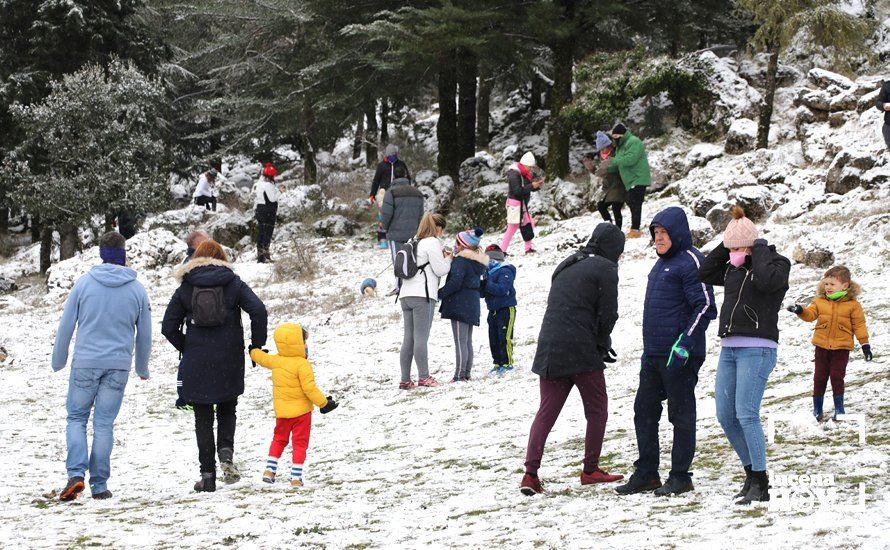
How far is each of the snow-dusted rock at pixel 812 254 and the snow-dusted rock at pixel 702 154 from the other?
21.7 feet

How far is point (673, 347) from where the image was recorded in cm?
576

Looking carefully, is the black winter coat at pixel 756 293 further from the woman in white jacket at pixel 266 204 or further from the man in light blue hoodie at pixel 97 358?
the woman in white jacket at pixel 266 204

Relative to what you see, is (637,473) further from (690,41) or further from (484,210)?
(690,41)

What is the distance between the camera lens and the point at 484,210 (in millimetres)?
22625

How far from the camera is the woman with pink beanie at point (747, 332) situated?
5.54m

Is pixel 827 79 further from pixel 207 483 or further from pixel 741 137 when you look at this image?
pixel 207 483

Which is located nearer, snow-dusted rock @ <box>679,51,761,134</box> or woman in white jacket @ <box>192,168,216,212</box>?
snow-dusted rock @ <box>679,51,761,134</box>

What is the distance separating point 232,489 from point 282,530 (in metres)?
1.45

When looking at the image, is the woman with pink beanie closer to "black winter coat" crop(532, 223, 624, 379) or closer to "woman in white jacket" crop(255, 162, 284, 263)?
"black winter coat" crop(532, 223, 624, 379)

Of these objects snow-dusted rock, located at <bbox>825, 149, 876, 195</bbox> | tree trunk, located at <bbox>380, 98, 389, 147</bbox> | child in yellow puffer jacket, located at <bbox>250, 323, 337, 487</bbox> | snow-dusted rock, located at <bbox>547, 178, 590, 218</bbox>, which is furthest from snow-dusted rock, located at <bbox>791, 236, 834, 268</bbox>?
tree trunk, located at <bbox>380, 98, 389, 147</bbox>

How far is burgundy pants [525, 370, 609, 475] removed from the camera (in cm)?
625

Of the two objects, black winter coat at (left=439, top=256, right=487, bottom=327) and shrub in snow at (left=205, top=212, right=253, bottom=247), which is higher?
shrub in snow at (left=205, top=212, right=253, bottom=247)

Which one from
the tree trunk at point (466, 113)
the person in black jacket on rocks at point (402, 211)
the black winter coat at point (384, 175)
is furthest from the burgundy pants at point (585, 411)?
the tree trunk at point (466, 113)

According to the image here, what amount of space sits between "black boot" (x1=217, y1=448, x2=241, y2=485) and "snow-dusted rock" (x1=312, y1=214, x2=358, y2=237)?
56.2 feet
